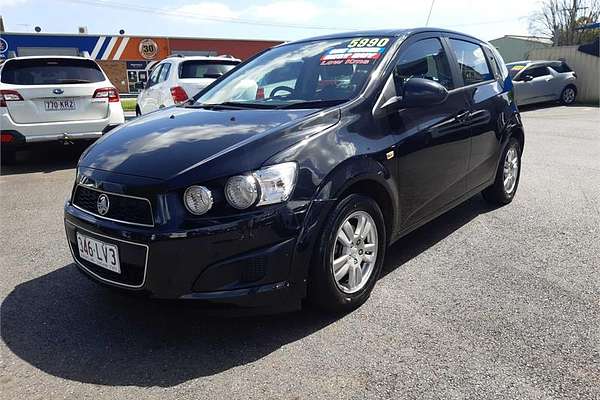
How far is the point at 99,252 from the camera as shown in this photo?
110 inches

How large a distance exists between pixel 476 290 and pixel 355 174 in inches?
A: 46.6

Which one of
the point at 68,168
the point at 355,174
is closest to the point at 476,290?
the point at 355,174

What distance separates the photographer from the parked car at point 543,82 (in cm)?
1672

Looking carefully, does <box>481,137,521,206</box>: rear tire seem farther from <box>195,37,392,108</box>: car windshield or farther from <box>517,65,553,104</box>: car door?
<box>517,65,553,104</box>: car door

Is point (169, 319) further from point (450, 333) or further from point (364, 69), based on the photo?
point (364, 69)

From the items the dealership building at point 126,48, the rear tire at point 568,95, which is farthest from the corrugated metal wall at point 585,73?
the dealership building at point 126,48

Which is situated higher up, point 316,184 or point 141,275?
point 316,184

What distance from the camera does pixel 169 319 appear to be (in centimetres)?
303

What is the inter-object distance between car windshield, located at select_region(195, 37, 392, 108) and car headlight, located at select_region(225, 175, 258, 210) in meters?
0.92

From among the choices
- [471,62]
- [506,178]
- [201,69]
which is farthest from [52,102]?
[506,178]

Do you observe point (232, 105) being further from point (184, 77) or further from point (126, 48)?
point (126, 48)

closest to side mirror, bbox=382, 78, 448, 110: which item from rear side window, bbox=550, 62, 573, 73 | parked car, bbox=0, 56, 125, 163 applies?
parked car, bbox=0, 56, 125, 163

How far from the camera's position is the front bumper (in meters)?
2.49

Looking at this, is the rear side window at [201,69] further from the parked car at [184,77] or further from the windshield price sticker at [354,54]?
the windshield price sticker at [354,54]
